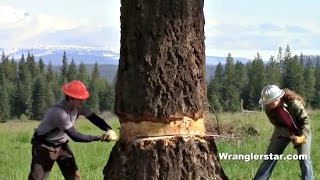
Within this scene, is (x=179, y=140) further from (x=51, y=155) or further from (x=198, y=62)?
(x=51, y=155)

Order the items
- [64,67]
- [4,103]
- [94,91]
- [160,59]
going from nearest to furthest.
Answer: [160,59] → [4,103] → [94,91] → [64,67]

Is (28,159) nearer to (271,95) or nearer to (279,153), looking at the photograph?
(279,153)

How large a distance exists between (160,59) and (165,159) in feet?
2.29

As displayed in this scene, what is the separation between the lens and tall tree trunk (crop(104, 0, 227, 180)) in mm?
4566

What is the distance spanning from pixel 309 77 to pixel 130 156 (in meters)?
79.4

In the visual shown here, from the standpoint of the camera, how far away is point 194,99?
4680 mm

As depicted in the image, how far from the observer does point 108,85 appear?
3893 inches

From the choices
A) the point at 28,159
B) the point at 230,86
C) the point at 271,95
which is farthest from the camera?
the point at 230,86

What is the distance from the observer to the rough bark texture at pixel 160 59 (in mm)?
4562

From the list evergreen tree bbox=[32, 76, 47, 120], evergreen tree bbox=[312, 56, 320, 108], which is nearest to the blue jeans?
evergreen tree bbox=[312, 56, 320, 108]

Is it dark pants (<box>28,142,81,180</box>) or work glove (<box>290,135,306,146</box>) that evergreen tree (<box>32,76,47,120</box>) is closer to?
dark pants (<box>28,142,81,180</box>)

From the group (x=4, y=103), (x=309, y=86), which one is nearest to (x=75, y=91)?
(x=309, y=86)

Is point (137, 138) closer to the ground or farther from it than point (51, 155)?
farther from it

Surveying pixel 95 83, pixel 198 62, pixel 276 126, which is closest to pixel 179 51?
pixel 198 62
